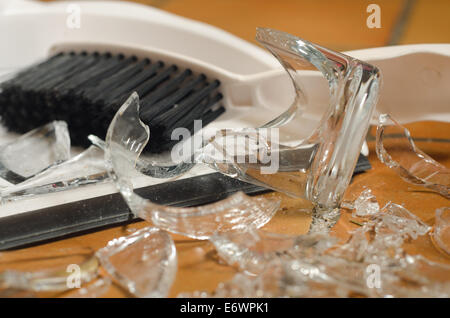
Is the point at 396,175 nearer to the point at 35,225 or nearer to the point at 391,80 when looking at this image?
the point at 391,80

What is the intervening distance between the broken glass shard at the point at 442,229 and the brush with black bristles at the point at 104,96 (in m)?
0.20

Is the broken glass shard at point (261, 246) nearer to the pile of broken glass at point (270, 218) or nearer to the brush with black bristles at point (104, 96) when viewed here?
the pile of broken glass at point (270, 218)

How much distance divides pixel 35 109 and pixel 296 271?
306mm

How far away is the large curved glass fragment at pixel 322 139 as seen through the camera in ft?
1.12

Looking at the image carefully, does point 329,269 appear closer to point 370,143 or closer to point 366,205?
point 366,205

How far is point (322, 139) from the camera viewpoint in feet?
1.16

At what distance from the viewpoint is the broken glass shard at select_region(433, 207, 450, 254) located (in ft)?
1.11

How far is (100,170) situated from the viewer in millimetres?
401

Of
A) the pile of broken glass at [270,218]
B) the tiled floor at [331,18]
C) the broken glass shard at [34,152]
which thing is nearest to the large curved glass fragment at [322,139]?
the pile of broken glass at [270,218]

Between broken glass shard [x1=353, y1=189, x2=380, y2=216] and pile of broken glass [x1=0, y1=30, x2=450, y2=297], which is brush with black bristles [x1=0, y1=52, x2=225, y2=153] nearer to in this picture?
pile of broken glass [x1=0, y1=30, x2=450, y2=297]

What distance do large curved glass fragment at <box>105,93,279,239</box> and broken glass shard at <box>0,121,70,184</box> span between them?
8 centimetres

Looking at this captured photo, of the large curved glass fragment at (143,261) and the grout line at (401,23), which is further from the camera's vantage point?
the grout line at (401,23)
